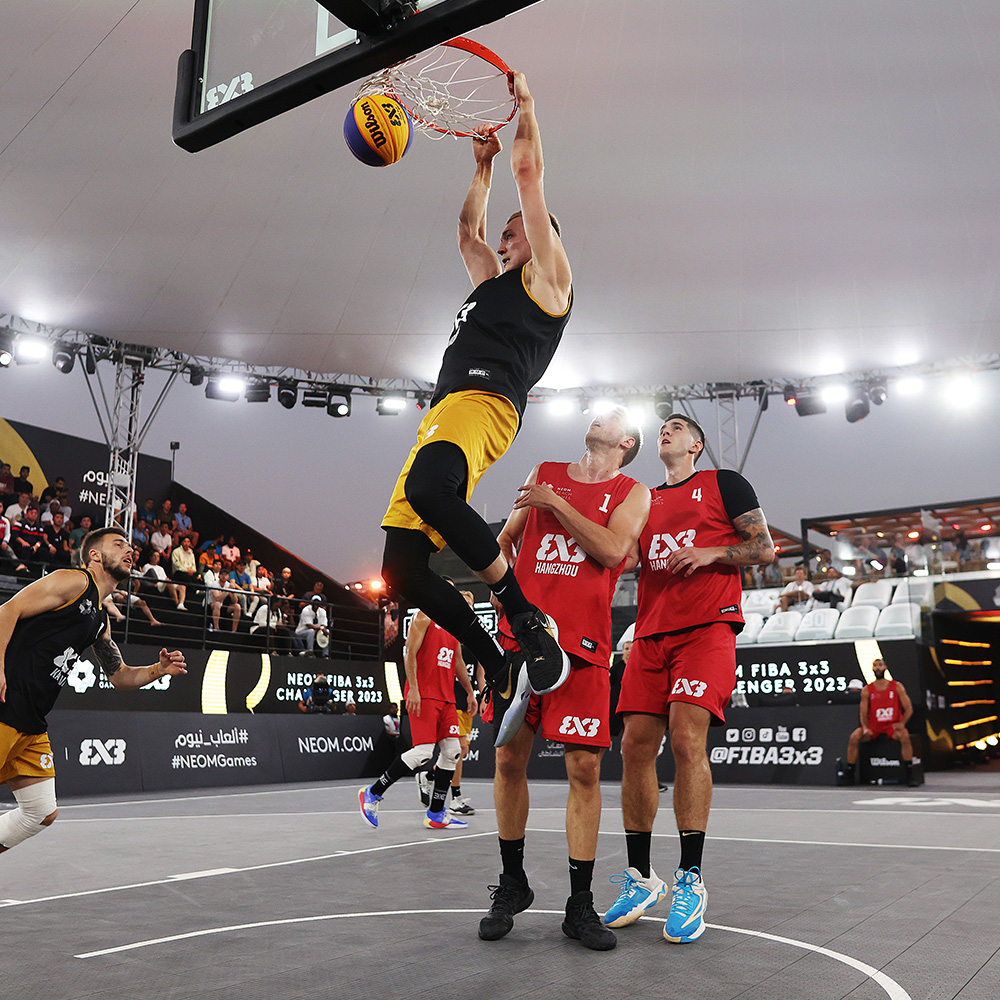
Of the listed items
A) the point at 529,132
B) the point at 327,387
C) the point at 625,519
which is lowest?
the point at 625,519

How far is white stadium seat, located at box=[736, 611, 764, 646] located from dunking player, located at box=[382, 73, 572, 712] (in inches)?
490

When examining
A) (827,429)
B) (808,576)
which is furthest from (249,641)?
(827,429)

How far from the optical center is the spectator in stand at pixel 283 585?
19.8 metres

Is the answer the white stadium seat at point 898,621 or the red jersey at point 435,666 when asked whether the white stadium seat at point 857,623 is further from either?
the red jersey at point 435,666

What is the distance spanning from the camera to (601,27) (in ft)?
39.2

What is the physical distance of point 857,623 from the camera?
1533cm

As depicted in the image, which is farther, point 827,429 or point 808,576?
point 827,429

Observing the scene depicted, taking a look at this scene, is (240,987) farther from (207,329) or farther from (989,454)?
(989,454)

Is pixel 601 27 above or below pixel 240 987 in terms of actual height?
above

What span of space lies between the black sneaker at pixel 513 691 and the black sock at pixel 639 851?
2.81 feet

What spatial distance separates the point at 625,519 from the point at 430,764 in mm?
5320

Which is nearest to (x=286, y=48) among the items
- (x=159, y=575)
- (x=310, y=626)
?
(x=159, y=575)

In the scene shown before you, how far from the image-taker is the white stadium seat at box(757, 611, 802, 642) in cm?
1548

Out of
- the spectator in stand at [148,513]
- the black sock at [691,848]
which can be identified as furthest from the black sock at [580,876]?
the spectator in stand at [148,513]
